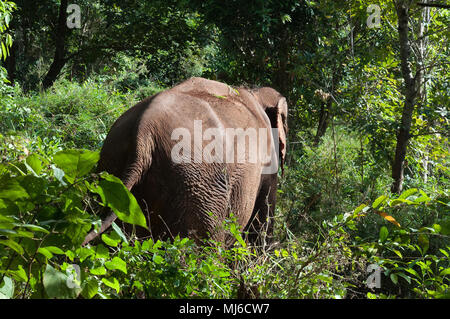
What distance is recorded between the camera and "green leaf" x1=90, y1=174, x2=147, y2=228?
145cm

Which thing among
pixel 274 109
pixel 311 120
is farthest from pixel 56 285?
pixel 311 120

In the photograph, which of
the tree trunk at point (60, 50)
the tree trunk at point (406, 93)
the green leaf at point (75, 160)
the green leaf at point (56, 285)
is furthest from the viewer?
the tree trunk at point (60, 50)

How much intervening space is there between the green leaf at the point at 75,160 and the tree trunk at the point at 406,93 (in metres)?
5.09

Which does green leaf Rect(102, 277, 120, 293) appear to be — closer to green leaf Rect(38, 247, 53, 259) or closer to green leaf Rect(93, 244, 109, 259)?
green leaf Rect(93, 244, 109, 259)

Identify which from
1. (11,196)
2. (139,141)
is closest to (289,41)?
(139,141)

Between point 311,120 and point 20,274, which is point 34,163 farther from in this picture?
point 311,120

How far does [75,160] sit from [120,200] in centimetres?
19

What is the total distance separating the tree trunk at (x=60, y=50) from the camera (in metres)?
12.3

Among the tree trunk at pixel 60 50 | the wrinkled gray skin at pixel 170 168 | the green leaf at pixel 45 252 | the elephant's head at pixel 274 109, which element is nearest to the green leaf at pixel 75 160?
the green leaf at pixel 45 252

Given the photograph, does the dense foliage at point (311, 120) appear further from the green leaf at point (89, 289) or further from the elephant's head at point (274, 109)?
the elephant's head at point (274, 109)

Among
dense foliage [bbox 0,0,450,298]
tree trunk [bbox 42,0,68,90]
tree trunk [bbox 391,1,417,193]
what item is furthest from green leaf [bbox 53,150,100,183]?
tree trunk [bbox 42,0,68,90]

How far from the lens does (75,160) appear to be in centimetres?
155

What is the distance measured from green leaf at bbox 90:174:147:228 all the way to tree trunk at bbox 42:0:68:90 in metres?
11.3

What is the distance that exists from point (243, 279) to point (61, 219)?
0.77 m
